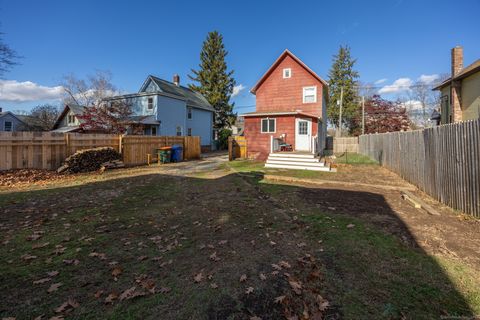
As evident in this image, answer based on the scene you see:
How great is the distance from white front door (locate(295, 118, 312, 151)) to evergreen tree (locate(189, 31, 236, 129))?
22885mm

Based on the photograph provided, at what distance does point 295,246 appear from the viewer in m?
4.09

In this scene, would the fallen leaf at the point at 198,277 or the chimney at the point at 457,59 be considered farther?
the chimney at the point at 457,59

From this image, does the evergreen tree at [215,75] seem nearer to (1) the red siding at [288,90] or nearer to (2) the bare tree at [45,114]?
(1) the red siding at [288,90]

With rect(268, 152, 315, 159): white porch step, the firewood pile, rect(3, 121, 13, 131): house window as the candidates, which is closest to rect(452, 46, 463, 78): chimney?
rect(268, 152, 315, 159): white porch step

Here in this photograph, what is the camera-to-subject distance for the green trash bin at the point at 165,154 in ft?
56.1

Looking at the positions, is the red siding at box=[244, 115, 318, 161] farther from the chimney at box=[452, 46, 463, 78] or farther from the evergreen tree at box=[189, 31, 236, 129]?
the evergreen tree at box=[189, 31, 236, 129]

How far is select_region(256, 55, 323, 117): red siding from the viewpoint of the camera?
2022 centimetres

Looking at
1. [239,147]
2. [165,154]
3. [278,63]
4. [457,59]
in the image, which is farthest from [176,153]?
[457,59]

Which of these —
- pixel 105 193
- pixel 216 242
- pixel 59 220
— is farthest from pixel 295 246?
pixel 105 193

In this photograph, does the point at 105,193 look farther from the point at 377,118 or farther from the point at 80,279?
the point at 377,118

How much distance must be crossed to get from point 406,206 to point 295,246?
4317mm

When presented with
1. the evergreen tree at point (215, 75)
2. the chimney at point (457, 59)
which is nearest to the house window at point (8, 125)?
the evergreen tree at point (215, 75)

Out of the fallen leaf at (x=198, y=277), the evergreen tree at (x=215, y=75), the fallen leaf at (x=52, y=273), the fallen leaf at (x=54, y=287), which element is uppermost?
the evergreen tree at (x=215, y=75)

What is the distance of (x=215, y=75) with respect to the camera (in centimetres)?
3850
